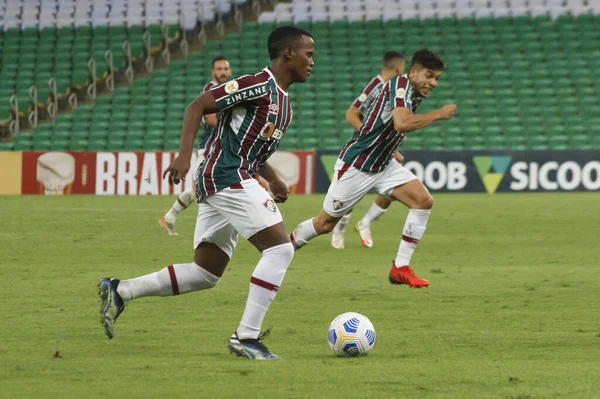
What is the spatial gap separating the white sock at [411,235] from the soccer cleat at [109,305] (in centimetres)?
387

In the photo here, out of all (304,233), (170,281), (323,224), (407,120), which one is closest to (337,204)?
(323,224)

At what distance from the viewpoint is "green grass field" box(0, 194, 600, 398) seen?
5.36 m

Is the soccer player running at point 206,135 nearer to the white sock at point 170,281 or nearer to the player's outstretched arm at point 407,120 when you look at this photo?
the player's outstretched arm at point 407,120

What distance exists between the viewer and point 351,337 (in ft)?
20.3

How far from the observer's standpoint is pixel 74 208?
66.7ft

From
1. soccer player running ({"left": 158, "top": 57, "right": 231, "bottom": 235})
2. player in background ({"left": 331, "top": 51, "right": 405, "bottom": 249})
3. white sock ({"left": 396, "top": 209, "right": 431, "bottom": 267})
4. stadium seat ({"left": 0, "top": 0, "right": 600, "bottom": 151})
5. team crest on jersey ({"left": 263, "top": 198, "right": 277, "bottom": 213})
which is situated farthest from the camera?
stadium seat ({"left": 0, "top": 0, "right": 600, "bottom": 151})

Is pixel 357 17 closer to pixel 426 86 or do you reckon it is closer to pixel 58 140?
pixel 58 140

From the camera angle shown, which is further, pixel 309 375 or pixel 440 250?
pixel 440 250

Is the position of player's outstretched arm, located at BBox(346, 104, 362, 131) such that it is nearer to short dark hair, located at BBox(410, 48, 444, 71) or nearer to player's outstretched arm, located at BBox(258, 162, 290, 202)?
short dark hair, located at BBox(410, 48, 444, 71)

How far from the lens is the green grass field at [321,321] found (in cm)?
536

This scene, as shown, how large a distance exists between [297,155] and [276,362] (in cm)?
1899

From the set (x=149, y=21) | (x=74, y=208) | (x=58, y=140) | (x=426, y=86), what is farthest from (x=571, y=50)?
(x=426, y=86)

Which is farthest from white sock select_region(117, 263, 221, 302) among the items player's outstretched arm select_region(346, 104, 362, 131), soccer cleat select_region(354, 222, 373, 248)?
soccer cleat select_region(354, 222, 373, 248)

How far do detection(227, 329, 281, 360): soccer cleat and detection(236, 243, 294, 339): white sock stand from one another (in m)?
0.03
